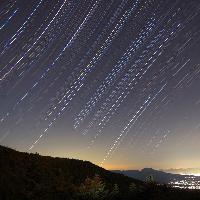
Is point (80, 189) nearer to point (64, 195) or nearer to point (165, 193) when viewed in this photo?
point (64, 195)

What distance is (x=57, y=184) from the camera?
22.5 m

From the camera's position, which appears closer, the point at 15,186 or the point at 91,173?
the point at 15,186

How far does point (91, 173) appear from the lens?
2945 cm

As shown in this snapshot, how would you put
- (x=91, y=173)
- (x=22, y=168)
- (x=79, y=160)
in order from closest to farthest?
(x=22, y=168) < (x=91, y=173) < (x=79, y=160)

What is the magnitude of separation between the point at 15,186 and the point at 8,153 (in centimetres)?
652

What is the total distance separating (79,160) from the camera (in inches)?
1287

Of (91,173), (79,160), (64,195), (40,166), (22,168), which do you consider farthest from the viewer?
(79,160)

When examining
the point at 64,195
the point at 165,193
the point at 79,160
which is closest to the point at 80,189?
the point at 64,195

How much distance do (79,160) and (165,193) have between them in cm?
1550

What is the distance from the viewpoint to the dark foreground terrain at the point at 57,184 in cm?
1844

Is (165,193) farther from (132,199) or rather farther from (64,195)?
(64,195)

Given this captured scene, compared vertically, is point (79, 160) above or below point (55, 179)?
above

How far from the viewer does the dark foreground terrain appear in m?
18.4

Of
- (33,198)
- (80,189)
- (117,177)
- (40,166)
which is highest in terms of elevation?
(117,177)
